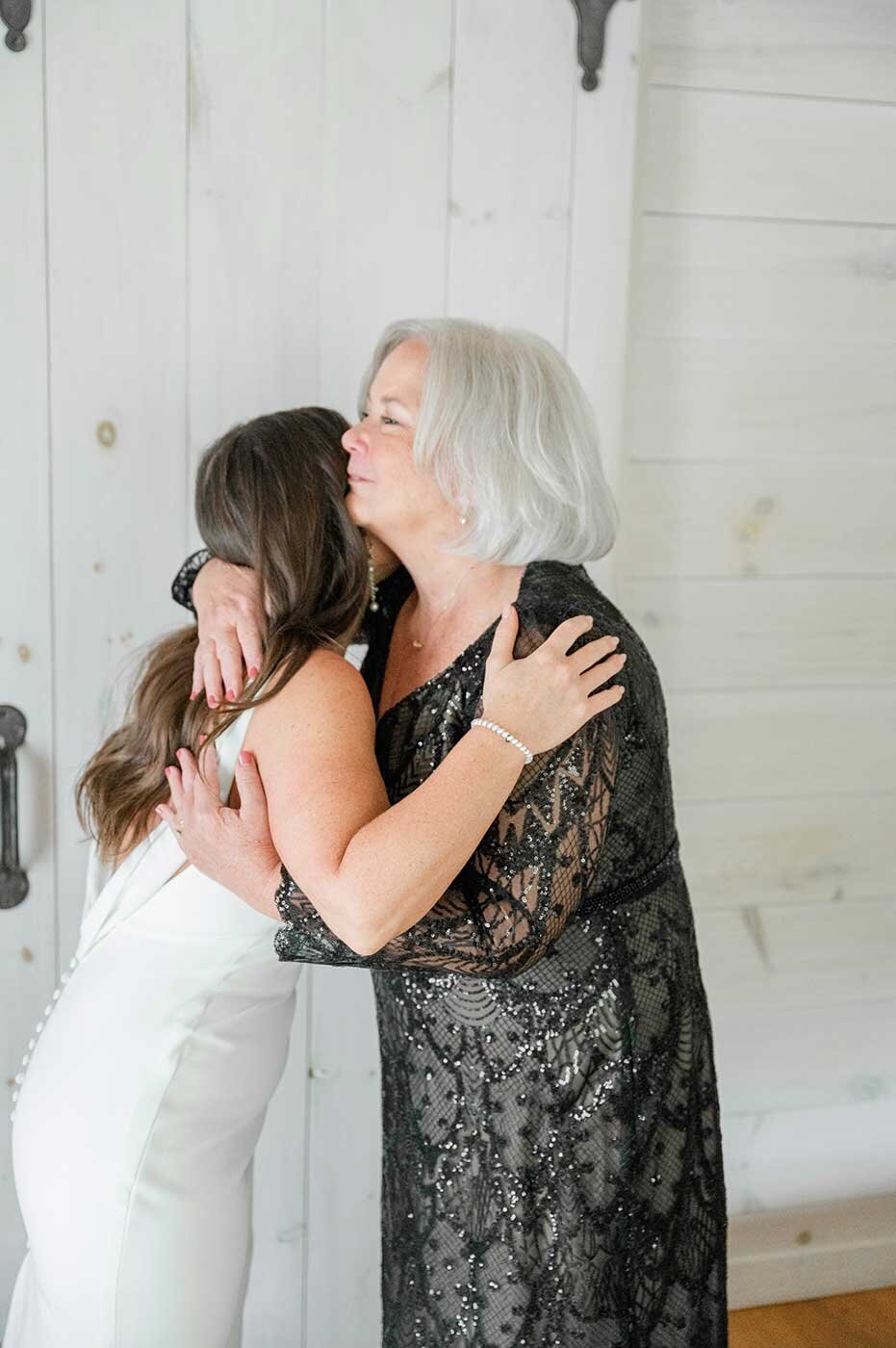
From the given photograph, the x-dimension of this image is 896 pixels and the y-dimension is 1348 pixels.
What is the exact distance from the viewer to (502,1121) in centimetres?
144

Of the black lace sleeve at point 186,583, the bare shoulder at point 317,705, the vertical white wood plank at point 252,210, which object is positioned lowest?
the bare shoulder at point 317,705

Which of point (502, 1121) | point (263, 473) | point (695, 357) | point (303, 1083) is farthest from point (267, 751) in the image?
point (695, 357)

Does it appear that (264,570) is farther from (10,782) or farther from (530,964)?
(10,782)

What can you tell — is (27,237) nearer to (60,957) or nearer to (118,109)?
(118,109)

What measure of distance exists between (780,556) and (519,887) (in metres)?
1.14

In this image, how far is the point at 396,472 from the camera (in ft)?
4.76

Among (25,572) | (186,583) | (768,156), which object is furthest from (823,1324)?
(768,156)

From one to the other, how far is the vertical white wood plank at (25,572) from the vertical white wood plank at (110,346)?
0.02 meters

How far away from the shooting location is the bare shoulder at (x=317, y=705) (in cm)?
134

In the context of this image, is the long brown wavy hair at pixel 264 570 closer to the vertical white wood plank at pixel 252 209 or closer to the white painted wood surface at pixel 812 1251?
the vertical white wood plank at pixel 252 209

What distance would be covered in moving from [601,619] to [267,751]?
→ 15.5 inches

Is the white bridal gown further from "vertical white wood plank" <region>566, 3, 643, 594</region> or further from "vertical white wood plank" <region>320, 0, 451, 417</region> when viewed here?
"vertical white wood plank" <region>566, 3, 643, 594</region>

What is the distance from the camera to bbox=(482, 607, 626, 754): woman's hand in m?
1.27

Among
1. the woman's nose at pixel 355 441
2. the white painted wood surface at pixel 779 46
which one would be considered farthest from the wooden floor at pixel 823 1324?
the white painted wood surface at pixel 779 46
